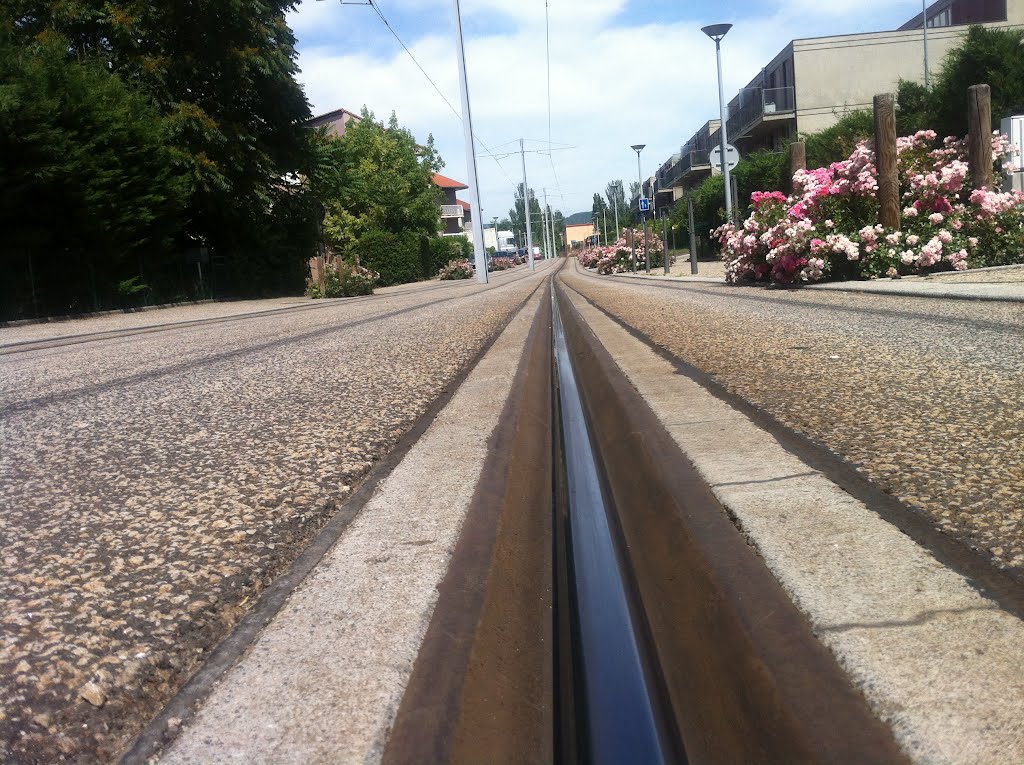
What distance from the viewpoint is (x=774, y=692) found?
1436 mm

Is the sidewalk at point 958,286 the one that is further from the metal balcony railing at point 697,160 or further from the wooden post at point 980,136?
the metal balcony railing at point 697,160

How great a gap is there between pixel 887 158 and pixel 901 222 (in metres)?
1.08

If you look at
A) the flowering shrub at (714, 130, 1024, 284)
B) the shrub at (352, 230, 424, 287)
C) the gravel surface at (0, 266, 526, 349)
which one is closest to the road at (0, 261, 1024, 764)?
the flowering shrub at (714, 130, 1024, 284)

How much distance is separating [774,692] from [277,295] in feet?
109

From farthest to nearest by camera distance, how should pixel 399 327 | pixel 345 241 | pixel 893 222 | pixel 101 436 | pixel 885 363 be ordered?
pixel 345 241 < pixel 893 222 < pixel 399 327 < pixel 885 363 < pixel 101 436

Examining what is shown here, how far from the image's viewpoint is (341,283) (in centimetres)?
Result: 2961

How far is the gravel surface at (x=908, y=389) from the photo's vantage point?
2299 millimetres

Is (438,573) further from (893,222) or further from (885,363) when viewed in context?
(893,222)

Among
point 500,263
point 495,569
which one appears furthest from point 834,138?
point 500,263

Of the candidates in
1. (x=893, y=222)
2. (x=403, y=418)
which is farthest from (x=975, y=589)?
(x=893, y=222)

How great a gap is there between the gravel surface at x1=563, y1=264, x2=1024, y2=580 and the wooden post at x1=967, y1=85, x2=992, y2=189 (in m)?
5.60

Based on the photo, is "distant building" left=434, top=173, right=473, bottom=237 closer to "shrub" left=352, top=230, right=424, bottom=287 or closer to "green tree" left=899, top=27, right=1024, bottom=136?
"shrub" left=352, top=230, right=424, bottom=287

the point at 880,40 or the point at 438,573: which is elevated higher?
the point at 880,40

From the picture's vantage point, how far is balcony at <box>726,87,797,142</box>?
143 ft
